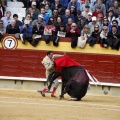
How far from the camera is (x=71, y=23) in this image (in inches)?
696

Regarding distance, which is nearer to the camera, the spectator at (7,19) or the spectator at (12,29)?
the spectator at (12,29)

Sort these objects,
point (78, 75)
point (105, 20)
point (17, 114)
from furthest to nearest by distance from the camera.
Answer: point (105, 20) → point (78, 75) → point (17, 114)

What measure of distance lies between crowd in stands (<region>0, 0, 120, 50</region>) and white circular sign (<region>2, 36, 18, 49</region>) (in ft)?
0.59

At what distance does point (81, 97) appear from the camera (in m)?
14.3

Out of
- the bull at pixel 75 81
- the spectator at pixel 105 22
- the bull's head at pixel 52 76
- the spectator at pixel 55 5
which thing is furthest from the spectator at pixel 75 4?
the bull at pixel 75 81

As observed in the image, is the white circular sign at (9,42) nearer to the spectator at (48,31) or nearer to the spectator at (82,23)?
the spectator at (48,31)

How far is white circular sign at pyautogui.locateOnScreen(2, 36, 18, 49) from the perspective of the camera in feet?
60.0

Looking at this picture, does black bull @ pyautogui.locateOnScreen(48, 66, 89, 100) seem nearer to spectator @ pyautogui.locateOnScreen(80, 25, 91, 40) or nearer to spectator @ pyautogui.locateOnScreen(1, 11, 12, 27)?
spectator @ pyautogui.locateOnScreen(80, 25, 91, 40)

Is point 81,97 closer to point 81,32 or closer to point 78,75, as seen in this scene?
point 78,75

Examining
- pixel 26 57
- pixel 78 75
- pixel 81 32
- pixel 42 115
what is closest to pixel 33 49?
pixel 26 57

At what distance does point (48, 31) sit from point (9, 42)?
4.50 ft

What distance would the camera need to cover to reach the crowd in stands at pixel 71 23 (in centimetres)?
1747

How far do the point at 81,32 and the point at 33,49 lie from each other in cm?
164

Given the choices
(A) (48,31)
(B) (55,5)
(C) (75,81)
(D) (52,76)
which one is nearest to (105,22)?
(A) (48,31)
